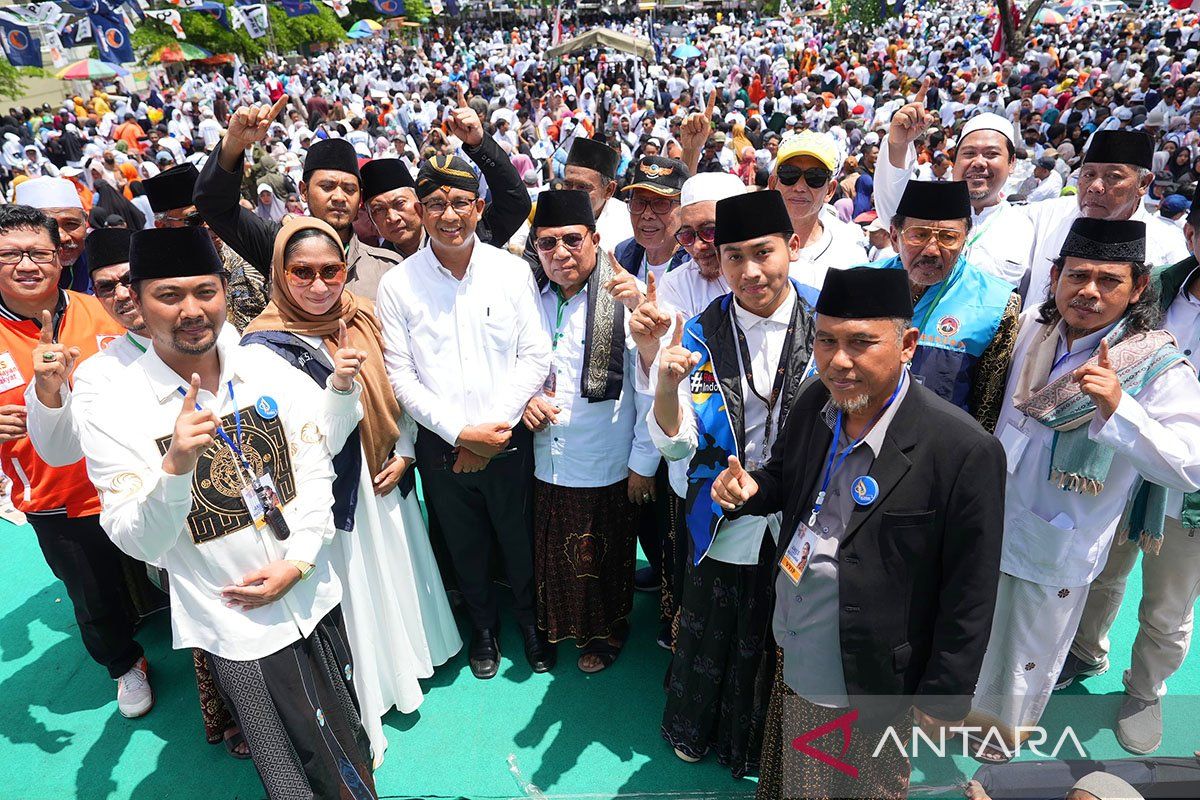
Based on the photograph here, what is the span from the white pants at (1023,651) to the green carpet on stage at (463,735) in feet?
0.97

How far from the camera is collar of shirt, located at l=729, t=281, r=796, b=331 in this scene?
2.60m

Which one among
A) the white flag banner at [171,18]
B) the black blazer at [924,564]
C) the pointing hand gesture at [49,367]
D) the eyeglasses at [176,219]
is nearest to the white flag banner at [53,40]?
the white flag banner at [171,18]

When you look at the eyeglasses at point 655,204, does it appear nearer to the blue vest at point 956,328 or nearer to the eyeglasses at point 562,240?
the eyeglasses at point 562,240

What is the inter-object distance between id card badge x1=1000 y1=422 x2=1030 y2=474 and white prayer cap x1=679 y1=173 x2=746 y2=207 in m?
1.43

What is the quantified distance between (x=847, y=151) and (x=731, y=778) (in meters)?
11.4

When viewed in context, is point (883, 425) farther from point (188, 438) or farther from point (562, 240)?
point (188, 438)

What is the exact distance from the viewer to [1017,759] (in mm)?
2916

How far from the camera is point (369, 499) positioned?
3059mm

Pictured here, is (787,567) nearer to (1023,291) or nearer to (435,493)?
(435,493)

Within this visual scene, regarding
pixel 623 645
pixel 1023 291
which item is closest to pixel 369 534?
pixel 623 645

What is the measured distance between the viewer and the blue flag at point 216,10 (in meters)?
32.0

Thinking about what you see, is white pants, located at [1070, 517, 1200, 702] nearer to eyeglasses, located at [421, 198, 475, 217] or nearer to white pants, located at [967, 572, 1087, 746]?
white pants, located at [967, 572, 1087, 746]

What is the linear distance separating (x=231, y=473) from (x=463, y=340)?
118cm

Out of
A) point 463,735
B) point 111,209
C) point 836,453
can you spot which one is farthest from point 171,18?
point 836,453
